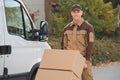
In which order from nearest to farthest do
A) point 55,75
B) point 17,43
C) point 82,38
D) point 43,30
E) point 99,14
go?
point 55,75 → point 82,38 → point 17,43 → point 43,30 → point 99,14

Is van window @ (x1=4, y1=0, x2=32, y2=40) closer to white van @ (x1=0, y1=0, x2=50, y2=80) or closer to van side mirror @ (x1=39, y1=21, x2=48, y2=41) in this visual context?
white van @ (x1=0, y1=0, x2=50, y2=80)

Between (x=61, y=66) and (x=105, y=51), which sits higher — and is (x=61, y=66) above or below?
above

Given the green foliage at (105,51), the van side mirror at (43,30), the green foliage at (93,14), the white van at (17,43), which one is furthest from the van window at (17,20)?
the green foliage at (93,14)

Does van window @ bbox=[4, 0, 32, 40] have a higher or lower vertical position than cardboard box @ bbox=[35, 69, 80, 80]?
higher

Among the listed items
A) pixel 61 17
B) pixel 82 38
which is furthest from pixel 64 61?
pixel 61 17

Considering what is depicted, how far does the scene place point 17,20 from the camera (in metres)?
8.97

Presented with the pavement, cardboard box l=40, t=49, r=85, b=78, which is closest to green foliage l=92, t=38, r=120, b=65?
the pavement

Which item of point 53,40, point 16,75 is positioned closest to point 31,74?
point 16,75

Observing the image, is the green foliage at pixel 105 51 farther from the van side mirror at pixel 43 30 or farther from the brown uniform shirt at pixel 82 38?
the brown uniform shirt at pixel 82 38

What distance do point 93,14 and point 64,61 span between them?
47.8ft

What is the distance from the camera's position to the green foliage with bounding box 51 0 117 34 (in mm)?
21406

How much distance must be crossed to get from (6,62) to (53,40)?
1151 centimetres

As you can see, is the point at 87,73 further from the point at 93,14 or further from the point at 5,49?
the point at 93,14

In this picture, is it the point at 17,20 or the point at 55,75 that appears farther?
the point at 17,20
